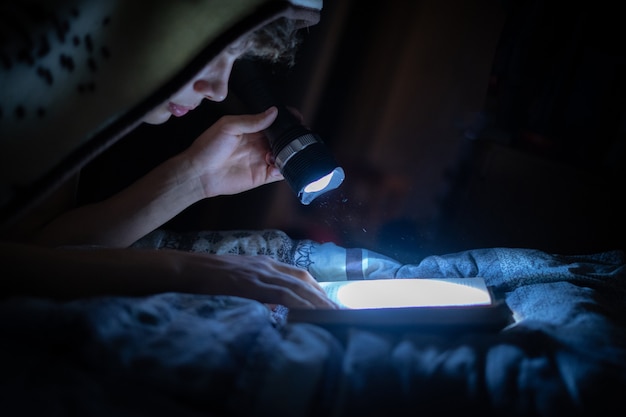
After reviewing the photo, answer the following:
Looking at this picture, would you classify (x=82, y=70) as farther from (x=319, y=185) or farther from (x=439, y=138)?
(x=439, y=138)

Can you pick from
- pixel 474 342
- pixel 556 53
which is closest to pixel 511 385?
pixel 474 342

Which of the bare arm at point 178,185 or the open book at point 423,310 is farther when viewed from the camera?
the bare arm at point 178,185

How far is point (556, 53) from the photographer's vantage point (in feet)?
4.13

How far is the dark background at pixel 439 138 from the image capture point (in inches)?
52.3

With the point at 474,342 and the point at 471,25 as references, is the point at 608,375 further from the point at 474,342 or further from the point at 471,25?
the point at 471,25

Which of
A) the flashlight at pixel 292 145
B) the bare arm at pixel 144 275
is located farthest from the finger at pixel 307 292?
the flashlight at pixel 292 145

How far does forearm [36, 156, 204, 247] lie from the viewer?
1151 mm

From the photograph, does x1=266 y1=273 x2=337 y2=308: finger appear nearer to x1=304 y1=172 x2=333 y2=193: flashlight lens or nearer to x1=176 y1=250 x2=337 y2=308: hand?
x1=176 y1=250 x2=337 y2=308: hand

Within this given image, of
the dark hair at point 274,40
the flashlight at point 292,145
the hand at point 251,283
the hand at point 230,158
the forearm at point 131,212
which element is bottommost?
the forearm at point 131,212

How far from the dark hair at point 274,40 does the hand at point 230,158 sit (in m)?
0.17

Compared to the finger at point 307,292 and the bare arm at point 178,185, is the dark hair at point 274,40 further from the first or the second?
the finger at point 307,292

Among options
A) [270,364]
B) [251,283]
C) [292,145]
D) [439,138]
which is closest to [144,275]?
[251,283]

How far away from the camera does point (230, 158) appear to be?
130 centimetres

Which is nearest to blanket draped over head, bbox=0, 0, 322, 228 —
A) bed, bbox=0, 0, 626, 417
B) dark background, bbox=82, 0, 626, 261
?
bed, bbox=0, 0, 626, 417
